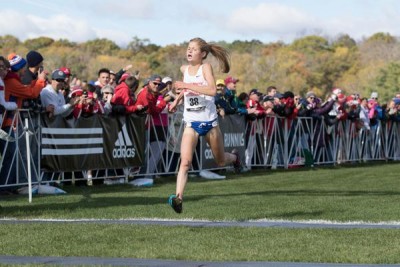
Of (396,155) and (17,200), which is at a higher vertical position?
(17,200)

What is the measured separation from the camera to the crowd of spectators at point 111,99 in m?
15.7

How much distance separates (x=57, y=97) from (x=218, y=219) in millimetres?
6619

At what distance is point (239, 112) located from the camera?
79.0 feet

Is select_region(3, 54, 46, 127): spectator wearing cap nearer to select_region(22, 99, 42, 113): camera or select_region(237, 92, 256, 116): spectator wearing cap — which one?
select_region(22, 99, 42, 113): camera

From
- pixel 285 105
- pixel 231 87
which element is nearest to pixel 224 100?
pixel 231 87

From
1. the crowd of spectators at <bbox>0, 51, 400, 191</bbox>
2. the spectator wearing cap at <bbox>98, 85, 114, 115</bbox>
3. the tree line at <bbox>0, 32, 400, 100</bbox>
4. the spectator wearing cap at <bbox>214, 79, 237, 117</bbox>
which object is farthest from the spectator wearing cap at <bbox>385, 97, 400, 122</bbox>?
the tree line at <bbox>0, 32, 400, 100</bbox>

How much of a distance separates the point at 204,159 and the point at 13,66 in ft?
24.9

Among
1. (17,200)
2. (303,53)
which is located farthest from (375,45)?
(17,200)

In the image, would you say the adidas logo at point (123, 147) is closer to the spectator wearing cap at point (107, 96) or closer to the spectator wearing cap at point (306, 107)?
the spectator wearing cap at point (107, 96)

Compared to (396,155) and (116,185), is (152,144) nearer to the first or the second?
(116,185)

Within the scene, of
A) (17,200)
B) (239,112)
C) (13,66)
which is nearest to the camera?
(17,200)

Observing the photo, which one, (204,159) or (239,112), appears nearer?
Answer: (204,159)

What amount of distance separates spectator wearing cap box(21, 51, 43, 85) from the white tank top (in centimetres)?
530

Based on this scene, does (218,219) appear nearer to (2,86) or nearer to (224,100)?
(2,86)
